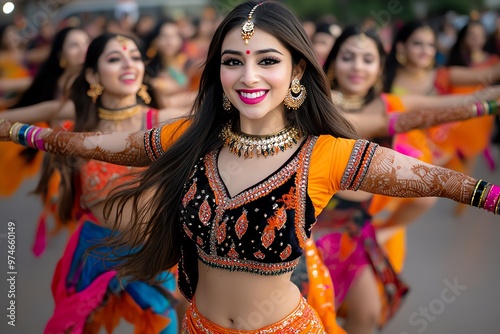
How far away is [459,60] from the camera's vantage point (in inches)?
282

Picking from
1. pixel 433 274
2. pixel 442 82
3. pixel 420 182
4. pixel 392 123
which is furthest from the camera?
pixel 442 82

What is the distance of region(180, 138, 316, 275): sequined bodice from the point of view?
6.76ft

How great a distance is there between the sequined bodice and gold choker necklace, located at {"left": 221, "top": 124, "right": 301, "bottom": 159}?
0.15ft

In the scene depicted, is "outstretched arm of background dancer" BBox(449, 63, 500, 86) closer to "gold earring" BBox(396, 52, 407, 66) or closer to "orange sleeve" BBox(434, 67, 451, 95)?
"orange sleeve" BBox(434, 67, 451, 95)

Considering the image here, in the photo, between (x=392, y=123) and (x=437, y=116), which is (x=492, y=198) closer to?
(x=437, y=116)

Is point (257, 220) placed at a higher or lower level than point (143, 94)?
lower

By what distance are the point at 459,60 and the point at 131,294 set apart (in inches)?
193

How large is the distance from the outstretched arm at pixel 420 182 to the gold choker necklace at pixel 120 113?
1.70 m

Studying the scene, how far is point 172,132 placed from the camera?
2.39 meters

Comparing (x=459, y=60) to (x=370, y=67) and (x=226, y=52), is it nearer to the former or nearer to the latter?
(x=370, y=67)

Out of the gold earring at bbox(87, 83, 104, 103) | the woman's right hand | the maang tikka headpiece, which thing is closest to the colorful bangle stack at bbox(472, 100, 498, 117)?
the maang tikka headpiece

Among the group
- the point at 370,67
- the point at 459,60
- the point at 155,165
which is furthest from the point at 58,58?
the point at 459,60

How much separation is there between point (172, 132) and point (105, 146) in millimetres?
224

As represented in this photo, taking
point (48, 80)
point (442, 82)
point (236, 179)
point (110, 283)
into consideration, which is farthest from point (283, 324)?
point (442, 82)
